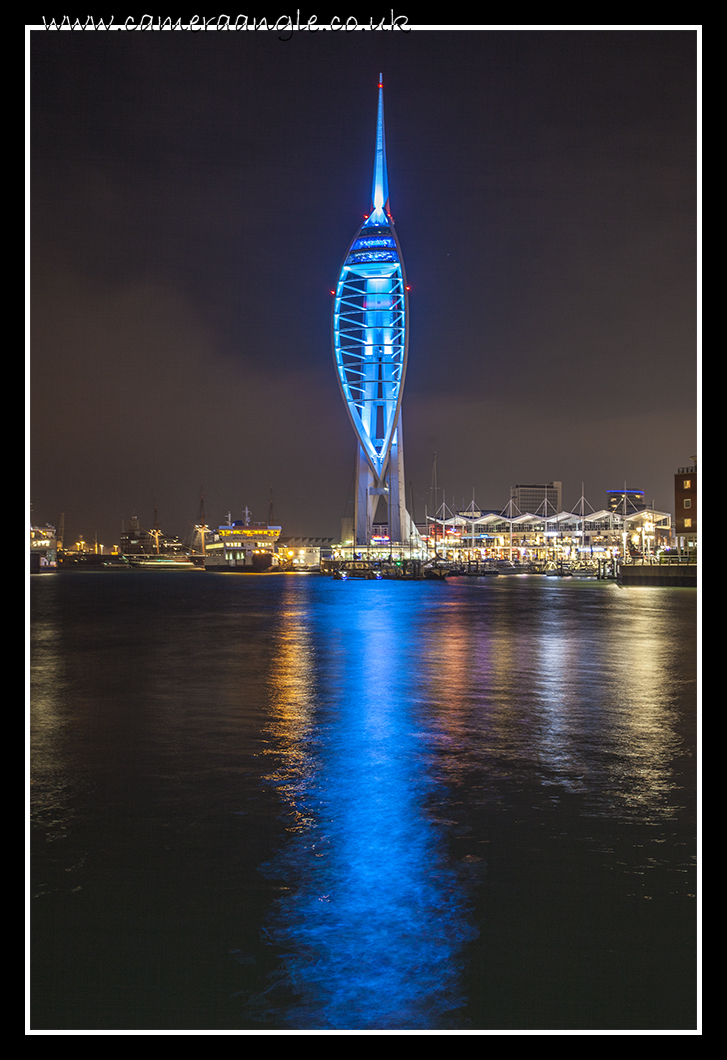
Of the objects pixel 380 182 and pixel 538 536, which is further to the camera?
pixel 538 536

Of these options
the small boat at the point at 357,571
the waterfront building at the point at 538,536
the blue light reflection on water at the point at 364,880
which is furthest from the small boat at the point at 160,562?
the blue light reflection on water at the point at 364,880

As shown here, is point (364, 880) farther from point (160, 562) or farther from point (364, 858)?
point (160, 562)

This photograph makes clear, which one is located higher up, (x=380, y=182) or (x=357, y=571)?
(x=380, y=182)

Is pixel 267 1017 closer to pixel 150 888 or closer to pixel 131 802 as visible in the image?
pixel 150 888

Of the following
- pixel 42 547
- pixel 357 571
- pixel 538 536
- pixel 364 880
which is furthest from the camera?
pixel 538 536

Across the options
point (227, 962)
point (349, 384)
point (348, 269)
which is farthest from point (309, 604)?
point (348, 269)

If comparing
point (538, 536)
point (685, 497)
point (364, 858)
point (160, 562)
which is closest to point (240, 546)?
point (160, 562)

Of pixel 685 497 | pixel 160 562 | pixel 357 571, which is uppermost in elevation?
pixel 685 497

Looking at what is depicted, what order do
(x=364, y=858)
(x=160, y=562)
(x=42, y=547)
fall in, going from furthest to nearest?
(x=160, y=562) < (x=42, y=547) < (x=364, y=858)
